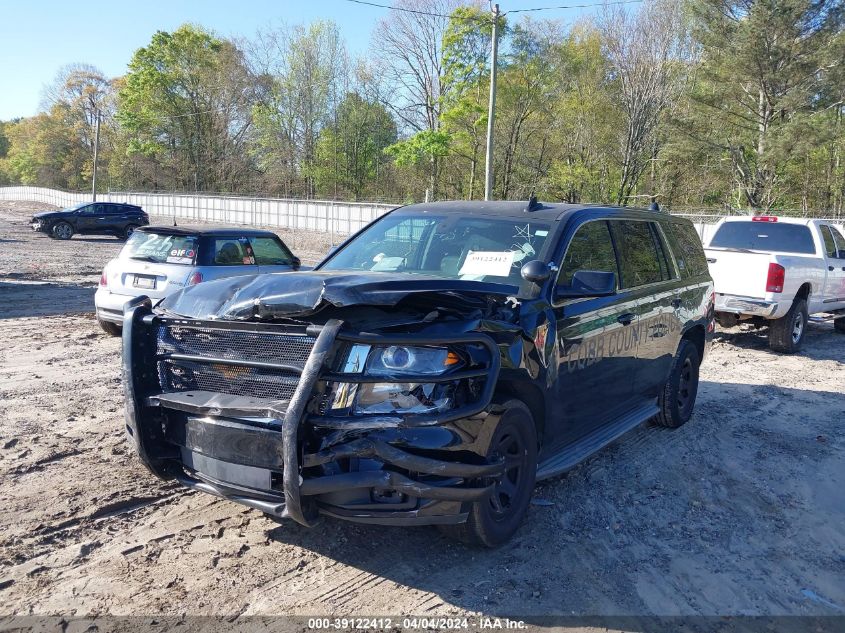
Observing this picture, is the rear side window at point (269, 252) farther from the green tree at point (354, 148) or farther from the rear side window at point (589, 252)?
the green tree at point (354, 148)

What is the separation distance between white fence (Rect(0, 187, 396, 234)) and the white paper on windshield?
78.6 feet

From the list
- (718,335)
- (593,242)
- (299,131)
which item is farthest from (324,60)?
(593,242)

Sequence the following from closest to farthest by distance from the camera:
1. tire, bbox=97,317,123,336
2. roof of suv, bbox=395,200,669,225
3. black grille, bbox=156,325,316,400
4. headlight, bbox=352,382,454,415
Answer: headlight, bbox=352,382,454,415, black grille, bbox=156,325,316,400, roof of suv, bbox=395,200,669,225, tire, bbox=97,317,123,336

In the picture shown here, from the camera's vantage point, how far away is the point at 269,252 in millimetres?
10219

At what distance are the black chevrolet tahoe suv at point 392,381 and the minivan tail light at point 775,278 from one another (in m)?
6.17

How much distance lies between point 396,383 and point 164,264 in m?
6.85

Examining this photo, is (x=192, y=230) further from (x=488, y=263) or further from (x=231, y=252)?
(x=488, y=263)

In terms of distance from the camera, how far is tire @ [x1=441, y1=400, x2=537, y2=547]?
11.5 ft

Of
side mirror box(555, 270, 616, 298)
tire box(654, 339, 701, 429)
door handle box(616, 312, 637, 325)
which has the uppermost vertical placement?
side mirror box(555, 270, 616, 298)

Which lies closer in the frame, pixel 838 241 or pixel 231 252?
pixel 231 252

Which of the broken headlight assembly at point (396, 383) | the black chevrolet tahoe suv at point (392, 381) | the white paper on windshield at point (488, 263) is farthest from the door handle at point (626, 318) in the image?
the broken headlight assembly at point (396, 383)

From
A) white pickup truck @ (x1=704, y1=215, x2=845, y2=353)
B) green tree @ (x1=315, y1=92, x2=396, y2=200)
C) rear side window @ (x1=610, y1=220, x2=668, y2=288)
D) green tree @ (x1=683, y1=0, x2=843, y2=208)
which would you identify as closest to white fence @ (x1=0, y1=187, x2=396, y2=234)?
green tree @ (x1=315, y1=92, x2=396, y2=200)

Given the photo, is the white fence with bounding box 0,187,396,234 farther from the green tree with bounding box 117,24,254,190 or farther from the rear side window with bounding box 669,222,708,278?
the rear side window with bounding box 669,222,708,278

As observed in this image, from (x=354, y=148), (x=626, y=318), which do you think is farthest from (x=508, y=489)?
(x=354, y=148)
